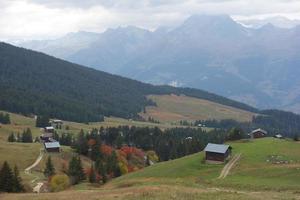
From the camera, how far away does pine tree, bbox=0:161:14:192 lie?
79.6m

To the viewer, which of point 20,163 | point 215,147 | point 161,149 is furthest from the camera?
point 161,149

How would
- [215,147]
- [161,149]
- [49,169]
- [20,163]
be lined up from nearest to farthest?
[215,147] → [49,169] → [20,163] → [161,149]

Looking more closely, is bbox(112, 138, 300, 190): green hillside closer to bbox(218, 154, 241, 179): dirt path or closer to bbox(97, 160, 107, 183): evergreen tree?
bbox(218, 154, 241, 179): dirt path

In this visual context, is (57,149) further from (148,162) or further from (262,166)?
(262,166)

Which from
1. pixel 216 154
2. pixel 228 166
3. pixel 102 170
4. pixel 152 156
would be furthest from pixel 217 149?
pixel 152 156

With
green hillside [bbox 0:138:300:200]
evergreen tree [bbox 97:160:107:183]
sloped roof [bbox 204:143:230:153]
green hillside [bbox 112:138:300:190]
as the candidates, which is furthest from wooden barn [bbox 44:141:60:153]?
sloped roof [bbox 204:143:230:153]

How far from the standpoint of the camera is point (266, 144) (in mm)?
123625

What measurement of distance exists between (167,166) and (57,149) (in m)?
62.5

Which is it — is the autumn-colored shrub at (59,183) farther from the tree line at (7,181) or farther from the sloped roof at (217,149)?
the sloped roof at (217,149)

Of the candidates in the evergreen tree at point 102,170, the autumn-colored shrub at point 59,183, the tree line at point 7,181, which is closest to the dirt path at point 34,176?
the autumn-colored shrub at point 59,183

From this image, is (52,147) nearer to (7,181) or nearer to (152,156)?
(152,156)

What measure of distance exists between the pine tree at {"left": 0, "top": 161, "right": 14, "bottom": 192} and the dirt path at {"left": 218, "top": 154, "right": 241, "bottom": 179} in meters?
35.9

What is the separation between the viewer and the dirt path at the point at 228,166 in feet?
301

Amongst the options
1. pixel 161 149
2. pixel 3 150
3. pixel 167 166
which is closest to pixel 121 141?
pixel 161 149
